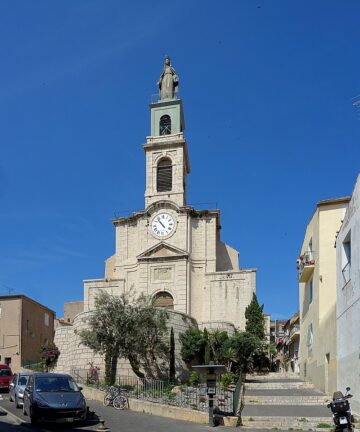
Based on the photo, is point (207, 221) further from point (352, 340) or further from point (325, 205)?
point (352, 340)

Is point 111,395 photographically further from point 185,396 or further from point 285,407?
point 285,407

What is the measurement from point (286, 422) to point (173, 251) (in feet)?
101

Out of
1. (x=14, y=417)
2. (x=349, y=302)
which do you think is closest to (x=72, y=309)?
(x=14, y=417)

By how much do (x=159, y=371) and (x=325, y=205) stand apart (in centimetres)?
1327

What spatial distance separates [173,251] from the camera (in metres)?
48.2

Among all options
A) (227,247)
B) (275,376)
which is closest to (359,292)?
(275,376)

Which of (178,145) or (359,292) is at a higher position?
(178,145)

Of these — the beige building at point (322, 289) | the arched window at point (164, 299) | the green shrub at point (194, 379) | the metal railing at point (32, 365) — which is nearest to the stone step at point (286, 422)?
the beige building at point (322, 289)

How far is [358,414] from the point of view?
1736cm

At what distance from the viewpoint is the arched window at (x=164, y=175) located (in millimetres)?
52438

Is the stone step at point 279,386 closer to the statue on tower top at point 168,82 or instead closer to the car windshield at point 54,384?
the car windshield at point 54,384

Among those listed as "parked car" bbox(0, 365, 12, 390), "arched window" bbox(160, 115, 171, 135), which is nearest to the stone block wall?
"parked car" bbox(0, 365, 12, 390)

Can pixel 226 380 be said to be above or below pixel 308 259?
below

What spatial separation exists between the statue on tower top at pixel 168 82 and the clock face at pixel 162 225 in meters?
13.2
